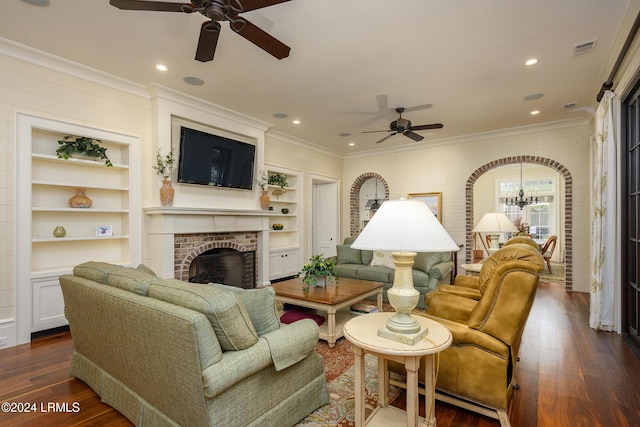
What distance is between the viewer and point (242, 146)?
5.28 meters

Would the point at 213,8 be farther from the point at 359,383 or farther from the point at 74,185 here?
the point at 74,185

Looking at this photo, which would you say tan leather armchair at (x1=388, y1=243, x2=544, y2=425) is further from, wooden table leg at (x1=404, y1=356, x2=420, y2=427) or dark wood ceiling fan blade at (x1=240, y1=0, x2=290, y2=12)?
dark wood ceiling fan blade at (x1=240, y1=0, x2=290, y2=12)

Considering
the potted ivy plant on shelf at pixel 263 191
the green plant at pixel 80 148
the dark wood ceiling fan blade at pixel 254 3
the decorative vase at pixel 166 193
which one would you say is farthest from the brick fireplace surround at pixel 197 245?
the dark wood ceiling fan blade at pixel 254 3

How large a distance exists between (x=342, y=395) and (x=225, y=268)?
11.2 ft

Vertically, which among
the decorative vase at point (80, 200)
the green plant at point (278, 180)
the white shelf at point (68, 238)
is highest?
the green plant at point (278, 180)

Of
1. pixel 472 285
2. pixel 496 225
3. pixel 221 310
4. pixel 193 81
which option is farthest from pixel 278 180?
pixel 221 310

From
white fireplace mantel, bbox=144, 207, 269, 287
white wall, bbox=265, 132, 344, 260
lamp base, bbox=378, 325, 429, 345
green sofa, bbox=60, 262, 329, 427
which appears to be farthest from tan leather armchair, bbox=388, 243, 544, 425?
white wall, bbox=265, 132, 344, 260

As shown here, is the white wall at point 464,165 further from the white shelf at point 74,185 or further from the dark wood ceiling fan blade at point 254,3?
the dark wood ceiling fan blade at point 254,3

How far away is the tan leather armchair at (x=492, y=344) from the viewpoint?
6.17ft

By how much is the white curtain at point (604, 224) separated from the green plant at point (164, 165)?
5.21 meters

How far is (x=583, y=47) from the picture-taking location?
10.3 ft

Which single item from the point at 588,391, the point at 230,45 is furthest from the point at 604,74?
the point at 230,45

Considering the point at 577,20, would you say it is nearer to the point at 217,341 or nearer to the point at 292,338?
the point at 292,338

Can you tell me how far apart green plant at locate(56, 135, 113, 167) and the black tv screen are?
93cm
